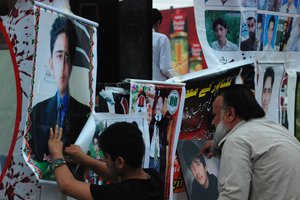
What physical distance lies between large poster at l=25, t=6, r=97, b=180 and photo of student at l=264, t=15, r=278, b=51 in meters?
1.99

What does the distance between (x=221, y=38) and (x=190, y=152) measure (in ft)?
2.97

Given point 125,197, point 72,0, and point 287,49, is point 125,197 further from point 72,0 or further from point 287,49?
point 287,49

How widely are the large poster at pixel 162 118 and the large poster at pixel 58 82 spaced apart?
0.44m

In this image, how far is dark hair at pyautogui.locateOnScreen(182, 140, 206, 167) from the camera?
406cm

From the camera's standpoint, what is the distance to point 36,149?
2811 mm

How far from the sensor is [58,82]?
116 inches

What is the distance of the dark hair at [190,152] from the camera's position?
406 centimetres

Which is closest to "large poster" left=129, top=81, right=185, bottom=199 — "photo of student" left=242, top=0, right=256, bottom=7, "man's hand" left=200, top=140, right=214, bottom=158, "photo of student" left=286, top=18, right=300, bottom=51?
"man's hand" left=200, top=140, right=214, bottom=158

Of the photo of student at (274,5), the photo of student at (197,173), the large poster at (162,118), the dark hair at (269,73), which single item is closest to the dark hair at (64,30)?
the large poster at (162,118)

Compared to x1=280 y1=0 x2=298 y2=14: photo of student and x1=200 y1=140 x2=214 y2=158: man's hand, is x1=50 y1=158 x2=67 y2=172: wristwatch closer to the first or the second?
x1=200 y1=140 x2=214 y2=158: man's hand

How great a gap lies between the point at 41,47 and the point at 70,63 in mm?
253

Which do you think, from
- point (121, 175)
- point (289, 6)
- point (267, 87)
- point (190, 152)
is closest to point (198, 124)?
point (190, 152)

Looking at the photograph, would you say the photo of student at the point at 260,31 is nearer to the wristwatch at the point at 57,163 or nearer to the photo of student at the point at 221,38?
the photo of student at the point at 221,38

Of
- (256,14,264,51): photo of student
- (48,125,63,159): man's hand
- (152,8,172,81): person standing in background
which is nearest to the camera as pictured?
(48,125,63,159): man's hand
